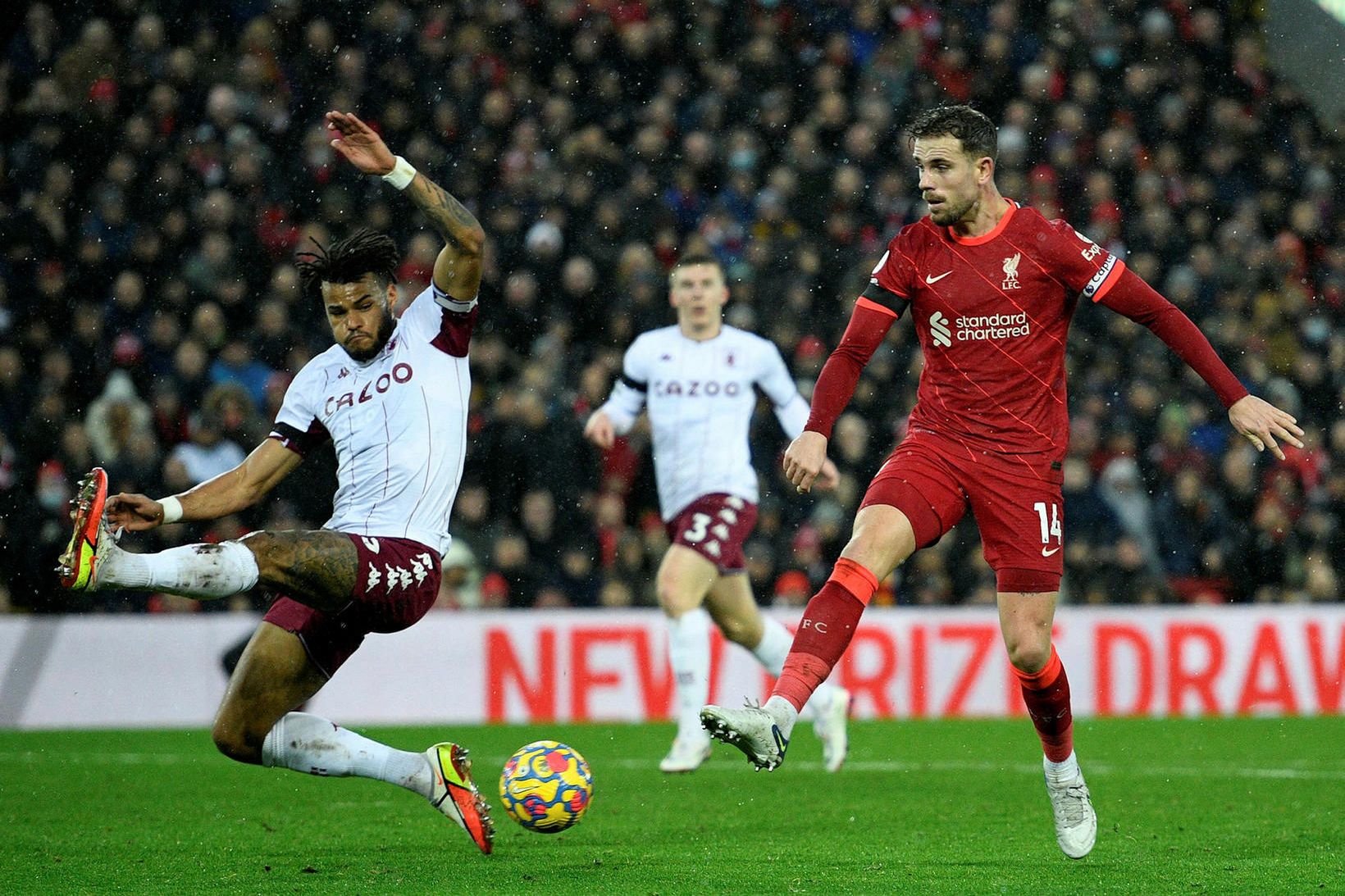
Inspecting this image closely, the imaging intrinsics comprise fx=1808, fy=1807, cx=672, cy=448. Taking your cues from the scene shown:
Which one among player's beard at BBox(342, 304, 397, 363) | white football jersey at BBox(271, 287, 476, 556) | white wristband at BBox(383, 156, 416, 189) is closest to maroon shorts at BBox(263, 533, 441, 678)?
white football jersey at BBox(271, 287, 476, 556)

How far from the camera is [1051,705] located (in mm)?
6055

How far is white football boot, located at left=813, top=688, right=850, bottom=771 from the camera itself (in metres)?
8.91

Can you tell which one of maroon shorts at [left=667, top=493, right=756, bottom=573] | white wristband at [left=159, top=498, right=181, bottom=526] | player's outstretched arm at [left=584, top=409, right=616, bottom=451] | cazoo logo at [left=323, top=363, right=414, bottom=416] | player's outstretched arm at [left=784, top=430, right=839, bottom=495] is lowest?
maroon shorts at [left=667, top=493, right=756, bottom=573]

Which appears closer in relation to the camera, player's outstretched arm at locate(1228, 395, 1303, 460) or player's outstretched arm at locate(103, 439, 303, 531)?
player's outstretched arm at locate(1228, 395, 1303, 460)

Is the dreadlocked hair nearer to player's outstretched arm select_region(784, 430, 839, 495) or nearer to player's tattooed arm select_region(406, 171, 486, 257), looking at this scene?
player's tattooed arm select_region(406, 171, 486, 257)

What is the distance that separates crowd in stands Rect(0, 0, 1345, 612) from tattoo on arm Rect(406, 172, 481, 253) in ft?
20.4

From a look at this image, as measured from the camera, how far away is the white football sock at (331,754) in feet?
20.4

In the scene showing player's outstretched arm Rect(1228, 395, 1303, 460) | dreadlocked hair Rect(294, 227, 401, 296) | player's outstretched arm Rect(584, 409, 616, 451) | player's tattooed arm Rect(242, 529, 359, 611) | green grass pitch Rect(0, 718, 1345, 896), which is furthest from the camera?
player's outstretched arm Rect(584, 409, 616, 451)

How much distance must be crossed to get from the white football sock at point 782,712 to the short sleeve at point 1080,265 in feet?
5.57

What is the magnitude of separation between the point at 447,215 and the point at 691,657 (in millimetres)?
3587

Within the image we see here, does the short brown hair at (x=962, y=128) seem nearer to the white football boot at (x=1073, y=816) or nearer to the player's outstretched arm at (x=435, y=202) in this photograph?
the player's outstretched arm at (x=435, y=202)

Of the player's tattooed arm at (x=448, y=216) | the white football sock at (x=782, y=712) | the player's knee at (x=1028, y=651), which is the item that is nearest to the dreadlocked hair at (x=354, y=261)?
the player's tattooed arm at (x=448, y=216)

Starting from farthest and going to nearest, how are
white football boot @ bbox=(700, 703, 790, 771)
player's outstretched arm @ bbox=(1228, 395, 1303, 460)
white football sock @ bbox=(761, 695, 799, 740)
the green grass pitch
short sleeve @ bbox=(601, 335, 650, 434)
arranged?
short sleeve @ bbox=(601, 335, 650, 434)
the green grass pitch
player's outstretched arm @ bbox=(1228, 395, 1303, 460)
white football sock @ bbox=(761, 695, 799, 740)
white football boot @ bbox=(700, 703, 790, 771)

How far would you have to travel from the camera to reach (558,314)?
13375 millimetres
